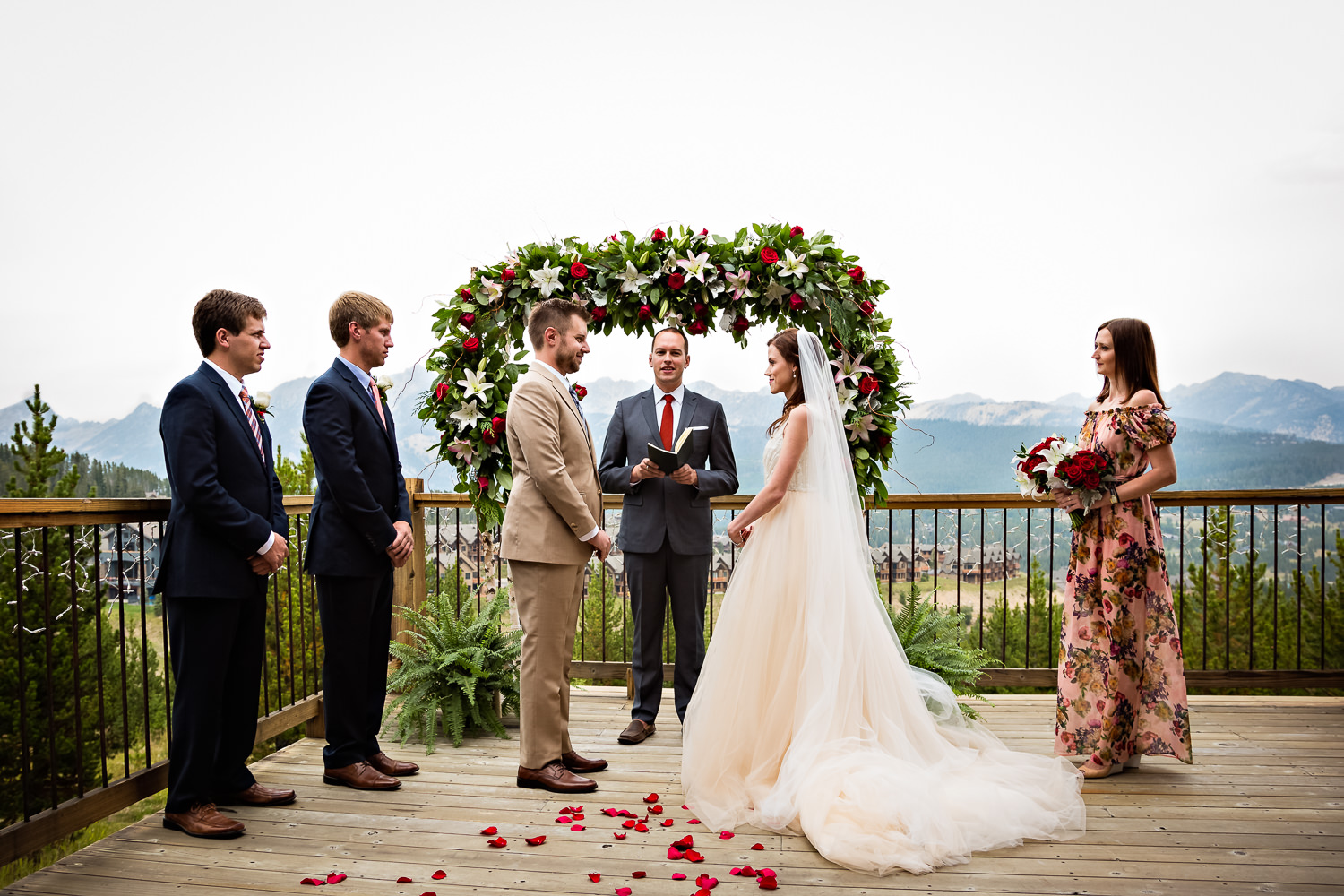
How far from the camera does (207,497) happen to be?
7.67 feet

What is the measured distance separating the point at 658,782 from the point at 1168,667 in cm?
212

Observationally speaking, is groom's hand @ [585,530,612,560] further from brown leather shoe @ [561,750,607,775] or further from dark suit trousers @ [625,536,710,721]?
brown leather shoe @ [561,750,607,775]

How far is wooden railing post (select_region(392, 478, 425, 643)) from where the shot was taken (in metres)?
4.21

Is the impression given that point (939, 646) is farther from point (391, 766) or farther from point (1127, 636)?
point (391, 766)

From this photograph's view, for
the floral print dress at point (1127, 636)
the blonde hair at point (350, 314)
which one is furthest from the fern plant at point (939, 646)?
the blonde hair at point (350, 314)

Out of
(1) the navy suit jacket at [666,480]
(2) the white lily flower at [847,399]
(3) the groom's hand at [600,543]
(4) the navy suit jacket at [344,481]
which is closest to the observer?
(4) the navy suit jacket at [344,481]

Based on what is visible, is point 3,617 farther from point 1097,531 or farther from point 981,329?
point 981,329

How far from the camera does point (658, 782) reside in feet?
9.89

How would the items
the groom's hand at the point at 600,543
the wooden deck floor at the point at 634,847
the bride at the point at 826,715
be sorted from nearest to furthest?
1. the wooden deck floor at the point at 634,847
2. the bride at the point at 826,715
3. the groom's hand at the point at 600,543

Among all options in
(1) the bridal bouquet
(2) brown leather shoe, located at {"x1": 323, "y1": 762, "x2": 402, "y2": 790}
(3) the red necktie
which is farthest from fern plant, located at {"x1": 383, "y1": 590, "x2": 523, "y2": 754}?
(1) the bridal bouquet

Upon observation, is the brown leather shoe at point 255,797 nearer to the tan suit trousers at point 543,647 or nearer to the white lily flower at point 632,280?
the tan suit trousers at point 543,647

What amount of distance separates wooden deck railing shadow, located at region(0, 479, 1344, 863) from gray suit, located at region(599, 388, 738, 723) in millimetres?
305

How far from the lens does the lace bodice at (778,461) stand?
3027mm

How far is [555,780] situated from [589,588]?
605cm
